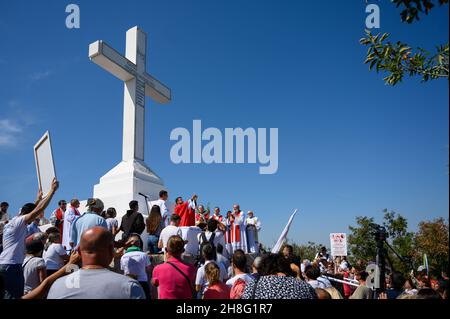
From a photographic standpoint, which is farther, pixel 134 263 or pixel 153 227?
pixel 153 227

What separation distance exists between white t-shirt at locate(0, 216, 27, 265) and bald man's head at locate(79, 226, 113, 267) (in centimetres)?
315

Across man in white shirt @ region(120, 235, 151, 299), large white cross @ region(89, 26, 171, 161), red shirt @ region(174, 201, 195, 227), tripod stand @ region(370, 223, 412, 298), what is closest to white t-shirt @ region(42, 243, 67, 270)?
man in white shirt @ region(120, 235, 151, 299)

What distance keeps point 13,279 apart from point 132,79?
11.3m

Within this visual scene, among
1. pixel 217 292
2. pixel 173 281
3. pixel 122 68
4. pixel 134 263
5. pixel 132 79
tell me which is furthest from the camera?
pixel 132 79

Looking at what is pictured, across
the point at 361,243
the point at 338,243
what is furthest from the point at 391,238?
the point at 338,243

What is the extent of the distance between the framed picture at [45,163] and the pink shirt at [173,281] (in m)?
1.80

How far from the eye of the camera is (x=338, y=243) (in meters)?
13.4

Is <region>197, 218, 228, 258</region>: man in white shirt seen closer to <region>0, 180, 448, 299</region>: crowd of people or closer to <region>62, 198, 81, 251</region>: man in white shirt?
<region>0, 180, 448, 299</region>: crowd of people

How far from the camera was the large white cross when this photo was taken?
13852mm

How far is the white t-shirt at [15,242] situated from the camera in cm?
502

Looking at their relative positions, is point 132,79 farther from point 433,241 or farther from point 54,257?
point 433,241

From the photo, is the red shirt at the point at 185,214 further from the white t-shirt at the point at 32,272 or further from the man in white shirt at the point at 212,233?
the white t-shirt at the point at 32,272
